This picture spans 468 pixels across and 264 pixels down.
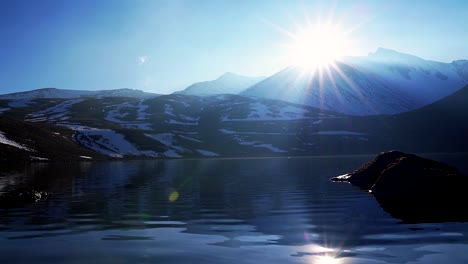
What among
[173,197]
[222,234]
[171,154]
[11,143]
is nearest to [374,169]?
→ [173,197]

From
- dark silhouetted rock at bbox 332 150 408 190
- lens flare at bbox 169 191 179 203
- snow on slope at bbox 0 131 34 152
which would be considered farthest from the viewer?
snow on slope at bbox 0 131 34 152

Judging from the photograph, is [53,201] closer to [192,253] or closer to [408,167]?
[192,253]

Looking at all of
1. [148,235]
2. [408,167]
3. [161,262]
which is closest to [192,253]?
[161,262]

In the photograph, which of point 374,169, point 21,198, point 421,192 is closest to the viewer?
point 421,192

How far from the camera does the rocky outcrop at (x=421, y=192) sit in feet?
82.1

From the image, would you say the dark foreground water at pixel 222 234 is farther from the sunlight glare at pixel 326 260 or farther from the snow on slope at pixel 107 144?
the snow on slope at pixel 107 144

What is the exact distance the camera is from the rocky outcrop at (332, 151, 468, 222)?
82.1ft

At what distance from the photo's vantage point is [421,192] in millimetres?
33688

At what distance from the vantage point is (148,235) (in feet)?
62.8

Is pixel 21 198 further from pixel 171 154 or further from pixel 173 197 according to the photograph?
pixel 171 154

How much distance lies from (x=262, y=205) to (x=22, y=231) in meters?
16.2

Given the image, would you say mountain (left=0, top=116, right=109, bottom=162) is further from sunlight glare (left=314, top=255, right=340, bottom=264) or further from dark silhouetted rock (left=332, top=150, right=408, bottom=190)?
sunlight glare (left=314, top=255, right=340, bottom=264)

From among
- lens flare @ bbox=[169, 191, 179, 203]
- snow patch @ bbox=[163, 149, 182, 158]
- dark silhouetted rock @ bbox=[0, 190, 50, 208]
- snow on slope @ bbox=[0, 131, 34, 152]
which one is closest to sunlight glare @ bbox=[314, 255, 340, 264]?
lens flare @ bbox=[169, 191, 179, 203]

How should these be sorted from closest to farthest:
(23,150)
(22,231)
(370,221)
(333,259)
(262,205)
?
(333,259) → (22,231) → (370,221) → (262,205) → (23,150)
